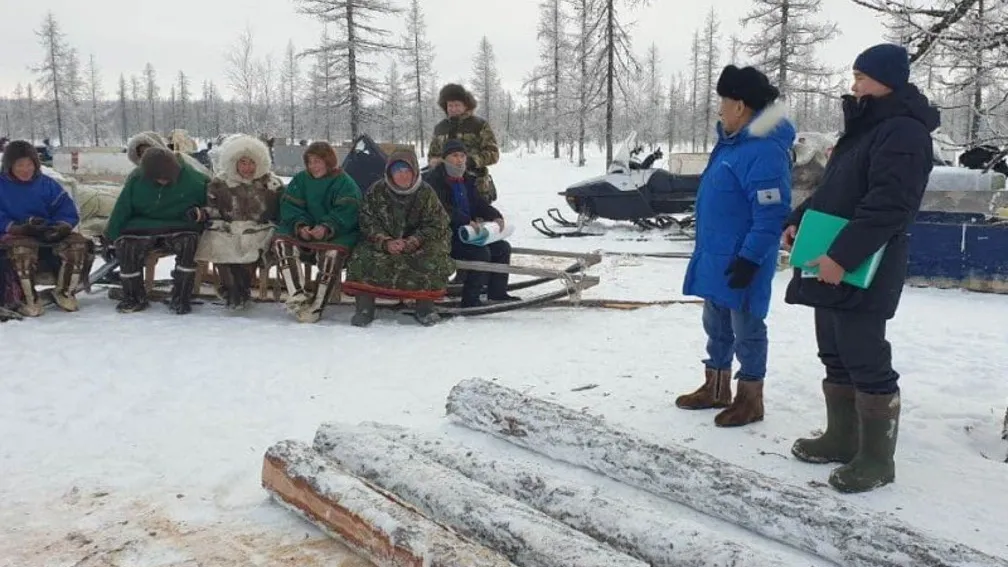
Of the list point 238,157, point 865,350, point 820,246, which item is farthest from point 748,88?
point 238,157

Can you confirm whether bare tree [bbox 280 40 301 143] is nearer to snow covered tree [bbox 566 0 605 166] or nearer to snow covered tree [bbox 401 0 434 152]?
snow covered tree [bbox 401 0 434 152]

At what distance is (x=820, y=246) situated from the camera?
284 centimetres

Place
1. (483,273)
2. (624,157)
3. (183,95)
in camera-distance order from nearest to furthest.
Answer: (483,273) → (624,157) → (183,95)

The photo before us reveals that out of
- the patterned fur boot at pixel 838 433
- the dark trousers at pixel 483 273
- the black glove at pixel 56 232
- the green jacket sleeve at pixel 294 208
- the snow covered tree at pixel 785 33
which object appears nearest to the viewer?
the patterned fur boot at pixel 838 433

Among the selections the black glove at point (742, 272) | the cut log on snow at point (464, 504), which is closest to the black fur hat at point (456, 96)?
the black glove at point (742, 272)

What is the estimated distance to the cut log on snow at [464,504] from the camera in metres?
2.15

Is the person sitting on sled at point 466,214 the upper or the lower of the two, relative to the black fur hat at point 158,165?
lower

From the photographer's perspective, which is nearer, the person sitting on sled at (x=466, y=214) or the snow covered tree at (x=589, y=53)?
the person sitting on sled at (x=466, y=214)

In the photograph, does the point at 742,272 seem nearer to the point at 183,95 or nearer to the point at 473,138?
the point at 473,138

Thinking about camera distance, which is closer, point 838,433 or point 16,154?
point 838,433

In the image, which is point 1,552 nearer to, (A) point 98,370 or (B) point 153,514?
(B) point 153,514

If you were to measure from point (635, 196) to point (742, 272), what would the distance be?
29.5 ft

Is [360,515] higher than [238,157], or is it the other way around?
[238,157]

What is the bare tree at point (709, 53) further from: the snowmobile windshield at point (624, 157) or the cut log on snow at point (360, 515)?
the cut log on snow at point (360, 515)
